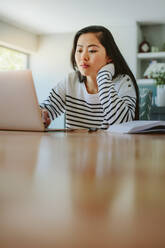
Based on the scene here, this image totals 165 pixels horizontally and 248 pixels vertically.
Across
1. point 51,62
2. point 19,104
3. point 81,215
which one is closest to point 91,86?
point 19,104

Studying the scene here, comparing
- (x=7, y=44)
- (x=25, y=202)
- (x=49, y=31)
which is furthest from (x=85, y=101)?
(x=49, y=31)

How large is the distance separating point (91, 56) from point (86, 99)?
0.24m

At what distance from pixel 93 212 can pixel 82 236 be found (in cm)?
1

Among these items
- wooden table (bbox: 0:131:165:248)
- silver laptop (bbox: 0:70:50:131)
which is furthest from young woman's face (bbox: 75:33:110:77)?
wooden table (bbox: 0:131:165:248)

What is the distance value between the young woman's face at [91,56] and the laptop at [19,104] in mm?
859

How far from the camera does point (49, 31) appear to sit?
666 cm

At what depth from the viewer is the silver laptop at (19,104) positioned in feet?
3.14

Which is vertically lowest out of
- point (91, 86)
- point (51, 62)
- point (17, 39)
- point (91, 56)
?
point (91, 86)

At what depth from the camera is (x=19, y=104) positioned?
0.97 meters

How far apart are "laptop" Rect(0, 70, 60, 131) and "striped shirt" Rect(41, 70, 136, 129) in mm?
668

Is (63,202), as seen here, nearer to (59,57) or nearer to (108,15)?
(108,15)

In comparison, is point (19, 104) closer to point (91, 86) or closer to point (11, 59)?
point (91, 86)

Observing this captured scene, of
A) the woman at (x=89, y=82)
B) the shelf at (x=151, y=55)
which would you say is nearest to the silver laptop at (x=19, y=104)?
the woman at (x=89, y=82)

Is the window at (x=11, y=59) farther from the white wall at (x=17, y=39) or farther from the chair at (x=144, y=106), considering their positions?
the chair at (x=144, y=106)
